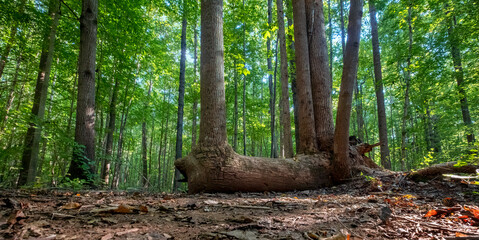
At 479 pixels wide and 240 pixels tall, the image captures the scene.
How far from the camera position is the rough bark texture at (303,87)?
16.7 feet

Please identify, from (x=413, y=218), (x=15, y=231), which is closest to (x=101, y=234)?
(x=15, y=231)

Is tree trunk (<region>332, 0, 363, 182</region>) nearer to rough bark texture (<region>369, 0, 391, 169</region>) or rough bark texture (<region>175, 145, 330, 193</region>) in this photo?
rough bark texture (<region>175, 145, 330, 193</region>)

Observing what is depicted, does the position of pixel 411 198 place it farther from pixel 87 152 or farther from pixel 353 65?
pixel 87 152

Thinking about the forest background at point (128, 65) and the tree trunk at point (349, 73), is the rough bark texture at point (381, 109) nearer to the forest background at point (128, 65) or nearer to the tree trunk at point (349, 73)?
the forest background at point (128, 65)

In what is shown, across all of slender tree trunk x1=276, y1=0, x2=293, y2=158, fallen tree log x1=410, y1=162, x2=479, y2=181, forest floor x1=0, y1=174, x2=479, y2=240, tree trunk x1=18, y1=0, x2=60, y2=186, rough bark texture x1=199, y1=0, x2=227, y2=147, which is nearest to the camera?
forest floor x1=0, y1=174, x2=479, y2=240

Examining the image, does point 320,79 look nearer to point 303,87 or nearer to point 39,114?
point 303,87

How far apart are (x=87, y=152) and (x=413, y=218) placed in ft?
19.6

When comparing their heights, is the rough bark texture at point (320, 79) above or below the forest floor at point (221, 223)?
above

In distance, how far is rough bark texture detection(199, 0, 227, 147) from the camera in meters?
3.92

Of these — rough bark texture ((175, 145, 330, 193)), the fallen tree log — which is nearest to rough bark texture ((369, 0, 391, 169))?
the fallen tree log

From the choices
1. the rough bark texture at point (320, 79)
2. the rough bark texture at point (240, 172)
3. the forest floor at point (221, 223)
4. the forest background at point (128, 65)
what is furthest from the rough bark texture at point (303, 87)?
the forest floor at point (221, 223)

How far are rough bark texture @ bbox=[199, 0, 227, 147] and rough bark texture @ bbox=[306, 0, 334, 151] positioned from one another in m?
2.59

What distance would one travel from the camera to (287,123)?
7.27m

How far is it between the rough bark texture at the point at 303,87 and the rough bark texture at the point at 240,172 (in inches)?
25.8
